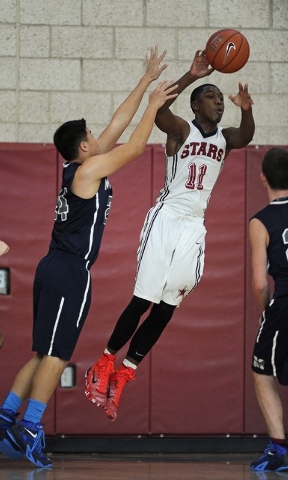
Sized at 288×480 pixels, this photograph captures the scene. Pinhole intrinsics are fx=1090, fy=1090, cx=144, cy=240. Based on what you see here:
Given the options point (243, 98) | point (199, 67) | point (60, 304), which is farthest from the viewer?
point (243, 98)

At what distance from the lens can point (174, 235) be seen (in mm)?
7676

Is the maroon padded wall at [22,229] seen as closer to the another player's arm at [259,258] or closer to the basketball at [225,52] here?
the basketball at [225,52]

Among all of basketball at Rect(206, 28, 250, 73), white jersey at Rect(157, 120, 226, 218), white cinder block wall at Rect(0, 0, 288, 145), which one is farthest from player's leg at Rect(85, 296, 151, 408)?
white cinder block wall at Rect(0, 0, 288, 145)

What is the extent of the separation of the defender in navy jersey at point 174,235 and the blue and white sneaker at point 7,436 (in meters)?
0.56

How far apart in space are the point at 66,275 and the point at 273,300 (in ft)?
4.60

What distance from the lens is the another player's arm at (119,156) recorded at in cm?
711

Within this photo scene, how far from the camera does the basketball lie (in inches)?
291

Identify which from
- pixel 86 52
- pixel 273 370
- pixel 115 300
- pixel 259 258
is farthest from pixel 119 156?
pixel 86 52

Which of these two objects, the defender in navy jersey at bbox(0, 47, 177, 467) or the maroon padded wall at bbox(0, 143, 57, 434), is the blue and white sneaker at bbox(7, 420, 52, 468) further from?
the maroon padded wall at bbox(0, 143, 57, 434)

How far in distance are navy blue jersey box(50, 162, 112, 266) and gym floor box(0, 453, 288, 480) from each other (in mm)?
1483

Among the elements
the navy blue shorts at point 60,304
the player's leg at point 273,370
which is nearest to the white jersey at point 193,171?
the navy blue shorts at point 60,304

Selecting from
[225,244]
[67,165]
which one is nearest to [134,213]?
[225,244]

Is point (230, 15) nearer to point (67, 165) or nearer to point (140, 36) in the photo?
point (140, 36)

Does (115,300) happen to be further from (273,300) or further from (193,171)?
(273,300)
